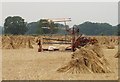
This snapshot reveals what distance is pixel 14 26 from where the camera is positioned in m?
109

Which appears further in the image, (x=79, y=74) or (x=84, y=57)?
(x=84, y=57)

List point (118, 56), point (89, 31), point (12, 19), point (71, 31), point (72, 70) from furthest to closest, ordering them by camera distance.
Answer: point (89, 31) < point (12, 19) < point (71, 31) < point (118, 56) < point (72, 70)

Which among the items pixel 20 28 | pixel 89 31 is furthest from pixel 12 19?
pixel 89 31

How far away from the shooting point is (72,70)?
1266 centimetres

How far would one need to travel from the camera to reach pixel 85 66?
12984 mm

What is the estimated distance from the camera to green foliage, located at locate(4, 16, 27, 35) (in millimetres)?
103150

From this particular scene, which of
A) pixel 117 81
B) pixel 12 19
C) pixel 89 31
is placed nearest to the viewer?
pixel 117 81

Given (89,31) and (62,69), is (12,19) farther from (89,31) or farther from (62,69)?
(62,69)

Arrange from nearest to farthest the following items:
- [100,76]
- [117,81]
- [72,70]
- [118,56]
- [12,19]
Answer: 1. [117,81]
2. [100,76]
3. [72,70]
4. [118,56]
5. [12,19]

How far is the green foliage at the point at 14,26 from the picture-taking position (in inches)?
4061

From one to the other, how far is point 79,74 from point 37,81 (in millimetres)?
2229

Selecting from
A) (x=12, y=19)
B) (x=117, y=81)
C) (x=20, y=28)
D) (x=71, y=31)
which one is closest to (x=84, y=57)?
(x=117, y=81)

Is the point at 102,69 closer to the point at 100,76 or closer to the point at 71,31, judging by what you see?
the point at 100,76

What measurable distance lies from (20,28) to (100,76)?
95792 mm
